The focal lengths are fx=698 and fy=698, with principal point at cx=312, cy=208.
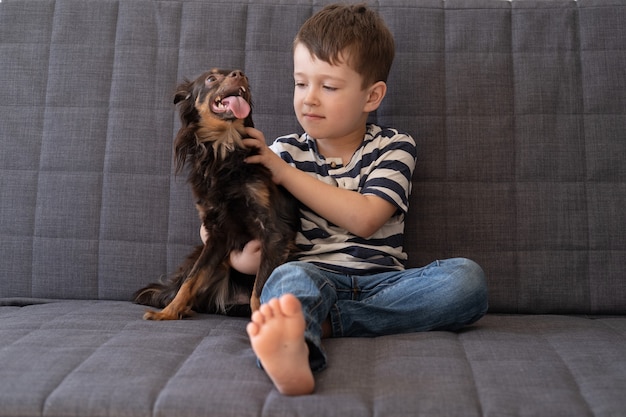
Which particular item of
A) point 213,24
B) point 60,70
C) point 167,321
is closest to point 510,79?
point 213,24

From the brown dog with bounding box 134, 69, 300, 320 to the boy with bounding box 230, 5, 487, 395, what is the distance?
0.06 meters

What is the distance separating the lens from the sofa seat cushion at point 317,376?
1.30m

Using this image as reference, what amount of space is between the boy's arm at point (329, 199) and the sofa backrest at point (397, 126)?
26cm

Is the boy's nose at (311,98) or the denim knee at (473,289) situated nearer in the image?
the denim knee at (473,289)

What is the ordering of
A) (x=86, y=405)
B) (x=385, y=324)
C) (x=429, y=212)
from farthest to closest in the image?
(x=429, y=212) < (x=385, y=324) < (x=86, y=405)

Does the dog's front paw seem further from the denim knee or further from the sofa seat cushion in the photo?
the denim knee

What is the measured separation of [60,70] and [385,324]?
4.54 feet

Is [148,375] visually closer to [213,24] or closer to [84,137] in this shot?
[84,137]

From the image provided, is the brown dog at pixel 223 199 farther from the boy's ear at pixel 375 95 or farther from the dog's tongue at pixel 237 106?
the boy's ear at pixel 375 95

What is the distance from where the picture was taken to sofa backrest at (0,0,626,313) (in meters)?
2.18

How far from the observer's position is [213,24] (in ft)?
7.66

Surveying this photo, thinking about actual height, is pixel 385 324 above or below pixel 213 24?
below

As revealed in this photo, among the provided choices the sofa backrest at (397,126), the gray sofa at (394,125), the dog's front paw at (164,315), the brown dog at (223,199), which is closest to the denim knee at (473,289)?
the gray sofa at (394,125)

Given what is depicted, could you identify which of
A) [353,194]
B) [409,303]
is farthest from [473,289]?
[353,194]
